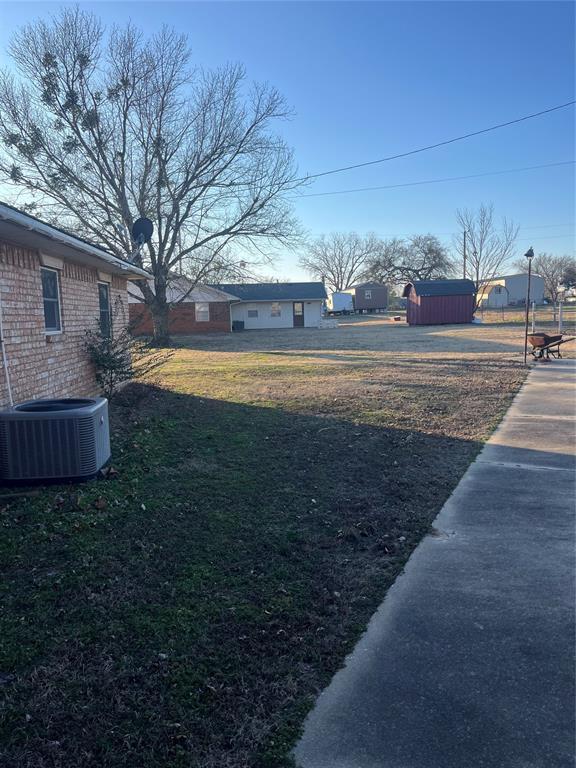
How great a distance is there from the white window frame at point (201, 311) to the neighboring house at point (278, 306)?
3091mm

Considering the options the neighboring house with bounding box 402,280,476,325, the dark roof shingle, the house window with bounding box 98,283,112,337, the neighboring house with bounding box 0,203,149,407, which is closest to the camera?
the neighboring house with bounding box 0,203,149,407

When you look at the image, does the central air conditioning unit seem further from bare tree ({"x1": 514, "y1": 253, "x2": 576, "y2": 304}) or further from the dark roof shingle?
bare tree ({"x1": 514, "y1": 253, "x2": 576, "y2": 304})

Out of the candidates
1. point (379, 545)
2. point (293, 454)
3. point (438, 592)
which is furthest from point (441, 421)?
point (438, 592)

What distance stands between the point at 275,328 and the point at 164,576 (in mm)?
41085

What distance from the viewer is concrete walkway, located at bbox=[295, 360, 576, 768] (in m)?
2.24

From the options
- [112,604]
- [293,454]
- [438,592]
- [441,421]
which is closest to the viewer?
[112,604]

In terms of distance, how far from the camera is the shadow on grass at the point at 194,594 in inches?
91.6

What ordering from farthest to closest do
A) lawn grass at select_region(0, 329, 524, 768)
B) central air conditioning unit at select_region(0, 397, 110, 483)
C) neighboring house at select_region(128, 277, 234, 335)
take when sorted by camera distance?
neighboring house at select_region(128, 277, 234, 335) → central air conditioning unit at select_region(0, 397, 110, 483) → lawn grass at select_region(0, 329, 524, 768)

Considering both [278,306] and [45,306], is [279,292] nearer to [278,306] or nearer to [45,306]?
[278,306]

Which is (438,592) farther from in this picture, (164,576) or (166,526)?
(166,526)

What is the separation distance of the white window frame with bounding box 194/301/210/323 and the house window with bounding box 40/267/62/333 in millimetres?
32306

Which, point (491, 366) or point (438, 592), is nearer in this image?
point (438, 592)

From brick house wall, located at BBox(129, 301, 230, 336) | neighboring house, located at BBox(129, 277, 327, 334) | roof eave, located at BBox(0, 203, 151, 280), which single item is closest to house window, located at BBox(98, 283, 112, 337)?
roof eave, located at BBox(0, 203, 151, 280)

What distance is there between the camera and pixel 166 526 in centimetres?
445
